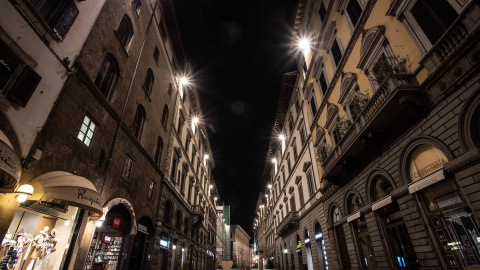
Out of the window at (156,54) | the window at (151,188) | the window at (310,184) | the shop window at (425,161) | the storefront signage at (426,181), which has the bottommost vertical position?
the storefront signage at (426,181)

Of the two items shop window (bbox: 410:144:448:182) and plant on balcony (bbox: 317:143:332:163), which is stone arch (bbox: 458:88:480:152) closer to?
shop window (bbox: 410:144:448:182)

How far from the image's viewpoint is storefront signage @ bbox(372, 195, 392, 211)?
9109 mm

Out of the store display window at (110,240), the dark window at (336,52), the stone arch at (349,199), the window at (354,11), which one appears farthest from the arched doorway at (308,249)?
the window at (354,11)

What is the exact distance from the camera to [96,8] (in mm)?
9586

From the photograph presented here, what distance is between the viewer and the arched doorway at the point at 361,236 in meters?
11.1

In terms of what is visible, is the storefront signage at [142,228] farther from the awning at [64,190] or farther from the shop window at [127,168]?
the awning at [64,190]

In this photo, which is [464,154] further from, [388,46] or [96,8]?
[96,8]

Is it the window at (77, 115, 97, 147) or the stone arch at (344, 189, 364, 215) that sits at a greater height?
the window at (77, 115, 97, 147)

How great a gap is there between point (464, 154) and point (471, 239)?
2.24 meters

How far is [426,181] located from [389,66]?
430 centimetres

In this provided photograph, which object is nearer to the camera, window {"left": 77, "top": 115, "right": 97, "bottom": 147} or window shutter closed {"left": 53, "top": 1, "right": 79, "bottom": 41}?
window shutter closed {"left": 53, "top": 1, "right": 79, "bottom": 41}

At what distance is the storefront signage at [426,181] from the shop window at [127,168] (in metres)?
12.4

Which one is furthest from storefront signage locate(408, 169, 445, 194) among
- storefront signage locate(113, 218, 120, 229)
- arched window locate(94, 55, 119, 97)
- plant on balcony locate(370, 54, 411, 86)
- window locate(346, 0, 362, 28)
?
arched window locate(94, 55, 119, 97)

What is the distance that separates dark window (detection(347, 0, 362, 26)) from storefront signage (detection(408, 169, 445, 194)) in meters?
8.66
